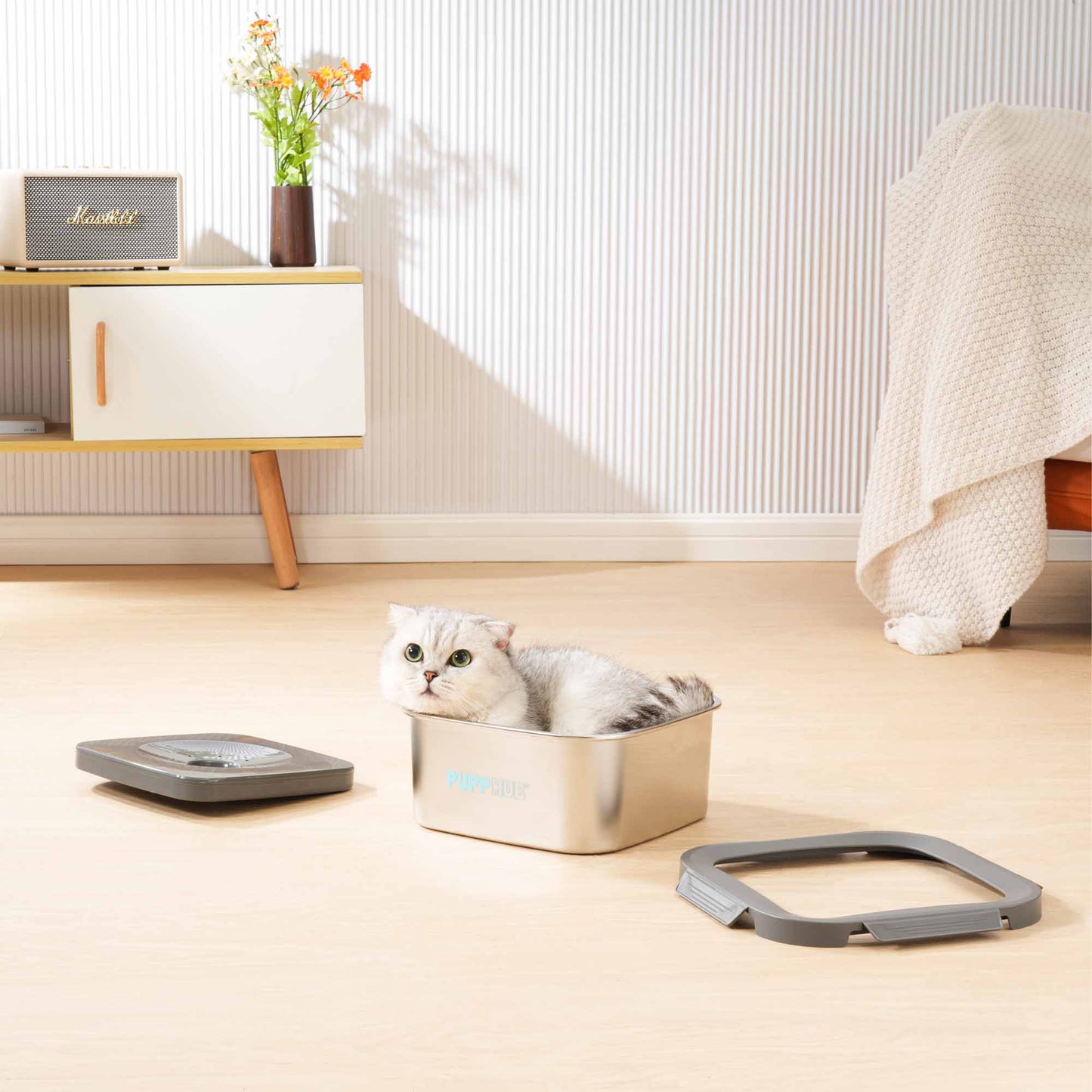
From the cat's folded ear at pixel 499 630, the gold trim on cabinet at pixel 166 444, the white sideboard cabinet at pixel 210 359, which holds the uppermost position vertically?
the white sideboard cabinet at pixel 210 359

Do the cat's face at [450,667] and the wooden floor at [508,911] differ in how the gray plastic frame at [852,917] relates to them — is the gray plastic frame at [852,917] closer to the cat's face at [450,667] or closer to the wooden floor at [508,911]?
the wooden floor at [508,911]

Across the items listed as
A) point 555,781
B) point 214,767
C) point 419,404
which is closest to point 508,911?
point 555,781

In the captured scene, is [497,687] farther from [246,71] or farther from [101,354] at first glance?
[246,71]

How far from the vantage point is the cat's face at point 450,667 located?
1136mm

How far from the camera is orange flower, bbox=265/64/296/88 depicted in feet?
8.01

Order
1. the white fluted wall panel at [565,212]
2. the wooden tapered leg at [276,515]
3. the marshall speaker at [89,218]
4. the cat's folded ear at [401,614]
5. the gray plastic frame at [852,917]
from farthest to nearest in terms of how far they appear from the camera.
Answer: the white fluted wall panel at [565,212] → the wooden tapered leg at [276,515] → the marshall speaker at [89,218] → the cat's folded ear at [401,614] → the gray plastic frame at [852,917]

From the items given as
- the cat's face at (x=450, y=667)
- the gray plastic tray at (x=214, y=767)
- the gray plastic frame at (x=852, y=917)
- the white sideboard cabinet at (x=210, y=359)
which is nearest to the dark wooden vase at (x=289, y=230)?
the white sideboard cabinet at (x=210, y=359)

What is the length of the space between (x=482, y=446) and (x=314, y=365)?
524 mm

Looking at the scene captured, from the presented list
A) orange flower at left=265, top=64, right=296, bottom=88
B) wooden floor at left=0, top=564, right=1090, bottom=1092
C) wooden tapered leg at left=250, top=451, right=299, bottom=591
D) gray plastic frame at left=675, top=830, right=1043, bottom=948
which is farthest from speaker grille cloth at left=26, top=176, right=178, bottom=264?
gray plastic frame at left=675, top=830, right=1043, bottom=948

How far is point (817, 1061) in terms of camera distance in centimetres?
79

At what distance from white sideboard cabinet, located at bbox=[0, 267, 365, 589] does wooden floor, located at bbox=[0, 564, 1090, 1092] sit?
0.58m

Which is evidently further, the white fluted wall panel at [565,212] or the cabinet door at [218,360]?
the white fluted wall panel at [565,212]

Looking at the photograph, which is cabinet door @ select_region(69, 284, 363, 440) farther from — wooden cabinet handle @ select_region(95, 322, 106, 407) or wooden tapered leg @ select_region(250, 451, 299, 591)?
wooden tapered leg @ select_region(250, 451, 299, 591)

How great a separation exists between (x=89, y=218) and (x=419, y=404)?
74 cm
